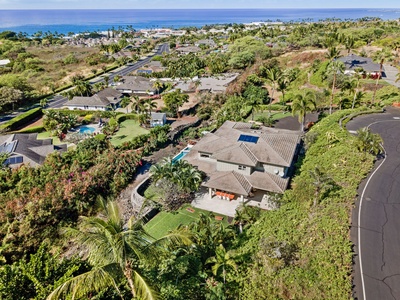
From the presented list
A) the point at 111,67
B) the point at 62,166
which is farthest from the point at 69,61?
the point at 62,166

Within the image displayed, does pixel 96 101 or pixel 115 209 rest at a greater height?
pixel 115 209

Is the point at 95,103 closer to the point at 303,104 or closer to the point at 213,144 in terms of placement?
the point at 213,144

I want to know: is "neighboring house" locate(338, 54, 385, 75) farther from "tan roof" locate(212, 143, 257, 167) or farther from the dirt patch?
"tan roof" locate(212, 143, 257, 167)

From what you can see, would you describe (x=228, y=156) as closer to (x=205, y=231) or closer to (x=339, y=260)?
(x=205, y=231)

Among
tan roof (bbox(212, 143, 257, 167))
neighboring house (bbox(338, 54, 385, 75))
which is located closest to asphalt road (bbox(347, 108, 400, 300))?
tan roof (bbox(212, 143, 257, 167))

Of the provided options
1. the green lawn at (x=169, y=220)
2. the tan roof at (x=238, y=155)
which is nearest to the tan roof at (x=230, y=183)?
the tan roof at (x=238, y=155)

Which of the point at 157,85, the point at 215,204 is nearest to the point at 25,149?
the point at 215,204
